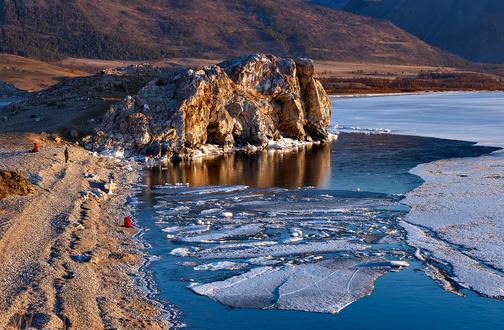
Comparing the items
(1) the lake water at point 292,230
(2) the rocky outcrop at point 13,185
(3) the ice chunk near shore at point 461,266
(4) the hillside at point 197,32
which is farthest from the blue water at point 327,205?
(4) the hillside at point 197,32

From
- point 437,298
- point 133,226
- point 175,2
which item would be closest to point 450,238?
point 437,298

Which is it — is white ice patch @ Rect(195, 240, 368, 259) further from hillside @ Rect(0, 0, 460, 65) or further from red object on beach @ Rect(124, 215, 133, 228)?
hillside @ Rect(0, 0, 460, 65)

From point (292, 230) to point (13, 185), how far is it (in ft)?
24.2

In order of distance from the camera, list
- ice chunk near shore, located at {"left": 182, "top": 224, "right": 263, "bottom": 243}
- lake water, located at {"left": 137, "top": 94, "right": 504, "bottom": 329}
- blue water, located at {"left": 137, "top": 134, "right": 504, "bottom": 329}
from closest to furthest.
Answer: blue water, located at {"left": 137, "top": 134, "right": 504, "bottom": 329}
lake water, located at {"left": 137, "top": 94, "right": 504, "bottom": 329}
ice chunk near shore, located at {"left": 182, "top": 224, "right": 263, "bottom": 243}

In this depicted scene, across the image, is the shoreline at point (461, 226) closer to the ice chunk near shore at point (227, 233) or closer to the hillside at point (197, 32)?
the ice chunk near shore at point (227, 233)

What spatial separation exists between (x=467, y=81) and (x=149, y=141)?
3191 inches

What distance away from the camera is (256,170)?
27.5 meters

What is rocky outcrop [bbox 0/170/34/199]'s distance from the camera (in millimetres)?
18688

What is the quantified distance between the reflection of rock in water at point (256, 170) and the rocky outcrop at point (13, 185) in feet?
18.6

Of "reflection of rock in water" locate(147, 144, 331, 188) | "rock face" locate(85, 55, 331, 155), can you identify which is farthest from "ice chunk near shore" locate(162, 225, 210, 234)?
"rock face" locate(85, 55, 331, 155)

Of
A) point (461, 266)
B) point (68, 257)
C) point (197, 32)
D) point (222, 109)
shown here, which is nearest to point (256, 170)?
point (222, 109)

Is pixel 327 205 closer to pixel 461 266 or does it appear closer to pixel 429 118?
pixel 461 266

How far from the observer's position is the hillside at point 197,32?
122562mm

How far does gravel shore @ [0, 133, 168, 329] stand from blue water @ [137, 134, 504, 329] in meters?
0.72
